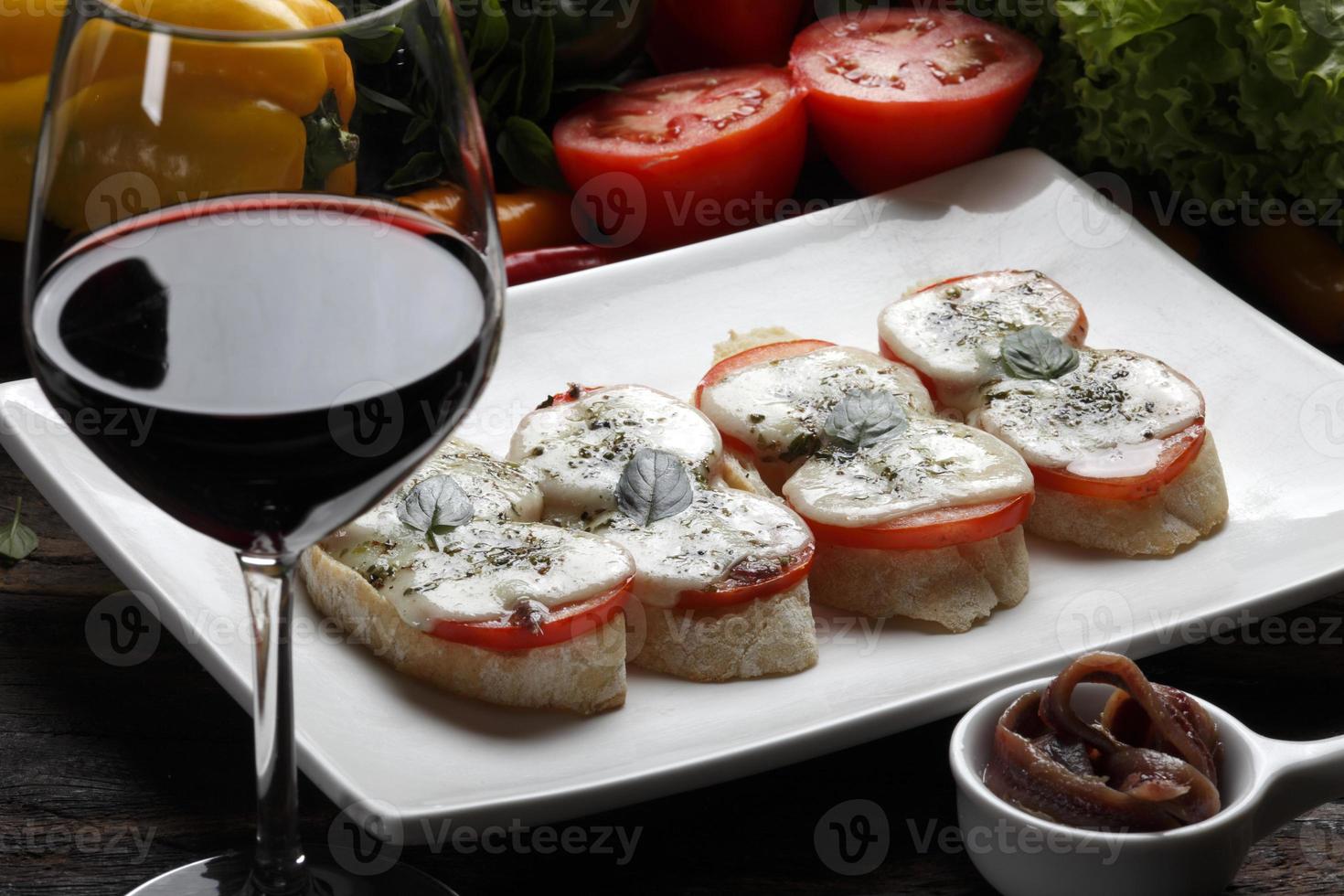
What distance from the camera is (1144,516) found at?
2.46 metres

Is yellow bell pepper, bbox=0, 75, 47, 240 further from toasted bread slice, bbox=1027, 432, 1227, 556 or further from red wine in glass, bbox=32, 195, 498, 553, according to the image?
toasted bread slice, bbox=1027, 432, 1227, 556

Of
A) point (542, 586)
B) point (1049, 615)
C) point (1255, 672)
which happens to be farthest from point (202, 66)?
point (1255, 672)

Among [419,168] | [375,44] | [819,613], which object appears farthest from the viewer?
[819,613]

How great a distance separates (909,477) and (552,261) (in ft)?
4.23

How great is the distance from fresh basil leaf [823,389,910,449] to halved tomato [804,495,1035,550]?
0.68 feet

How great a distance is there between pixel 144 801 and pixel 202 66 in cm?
107

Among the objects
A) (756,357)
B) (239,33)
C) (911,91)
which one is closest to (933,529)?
(756,357)

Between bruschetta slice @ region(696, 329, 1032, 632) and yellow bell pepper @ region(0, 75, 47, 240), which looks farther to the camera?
yellow bell pepper @ region(0, 75, 47, 240)

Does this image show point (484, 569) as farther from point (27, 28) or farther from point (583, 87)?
point (583, 87)

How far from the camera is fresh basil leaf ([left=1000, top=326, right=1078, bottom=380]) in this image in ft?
8.86

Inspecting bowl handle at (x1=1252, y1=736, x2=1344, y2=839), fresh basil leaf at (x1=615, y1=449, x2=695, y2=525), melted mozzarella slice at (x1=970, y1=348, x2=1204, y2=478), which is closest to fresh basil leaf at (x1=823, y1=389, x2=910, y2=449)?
melted mozzarella slice at (x1=970, y1=348, x2=1204, y2=478)

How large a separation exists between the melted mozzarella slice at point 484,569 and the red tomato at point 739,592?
10 centimetres

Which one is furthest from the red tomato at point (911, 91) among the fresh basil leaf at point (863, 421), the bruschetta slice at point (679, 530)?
the bruschetta slice at point (679, 530)

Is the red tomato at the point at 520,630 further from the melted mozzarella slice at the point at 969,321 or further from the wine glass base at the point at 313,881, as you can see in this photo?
the melted mozzarella slice at the point at 969,321
